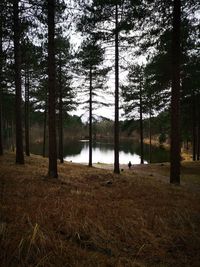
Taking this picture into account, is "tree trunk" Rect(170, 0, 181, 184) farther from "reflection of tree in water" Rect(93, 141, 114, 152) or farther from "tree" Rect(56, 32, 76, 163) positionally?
"reflection of tree in water" Rect(93, 141, 114, 152)

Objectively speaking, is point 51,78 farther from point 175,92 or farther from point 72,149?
point 72,149

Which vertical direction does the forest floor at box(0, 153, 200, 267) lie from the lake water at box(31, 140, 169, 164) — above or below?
above

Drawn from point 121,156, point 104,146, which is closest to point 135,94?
point 121,156

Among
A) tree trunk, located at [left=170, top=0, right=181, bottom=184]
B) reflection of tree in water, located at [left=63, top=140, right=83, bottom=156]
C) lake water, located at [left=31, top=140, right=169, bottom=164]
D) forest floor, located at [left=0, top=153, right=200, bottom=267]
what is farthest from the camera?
reflection of tree in water, located at [left=63, top=140, right=83, bottom=156]

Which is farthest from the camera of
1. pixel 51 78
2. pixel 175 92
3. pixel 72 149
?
pixel 72 149

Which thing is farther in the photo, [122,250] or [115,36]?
[115,36]

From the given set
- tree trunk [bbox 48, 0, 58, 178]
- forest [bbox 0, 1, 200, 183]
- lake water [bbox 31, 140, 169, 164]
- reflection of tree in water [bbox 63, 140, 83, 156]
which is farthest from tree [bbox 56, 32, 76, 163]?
reflection of tree in water [bbox 63, 140, 83, 156]

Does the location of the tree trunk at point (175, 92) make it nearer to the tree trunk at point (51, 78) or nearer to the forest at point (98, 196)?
the forest at point (98, 196)

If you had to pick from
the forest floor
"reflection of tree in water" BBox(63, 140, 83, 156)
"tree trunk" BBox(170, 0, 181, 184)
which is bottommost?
"reflection of tree in water" BBox(63, 140, 83, 156)

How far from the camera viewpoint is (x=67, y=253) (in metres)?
3.51

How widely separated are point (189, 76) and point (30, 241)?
1842 centimetres

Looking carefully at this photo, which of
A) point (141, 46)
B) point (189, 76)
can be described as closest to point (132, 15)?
point (141, 46)

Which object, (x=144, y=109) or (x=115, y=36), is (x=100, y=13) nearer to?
(x=115, y=36)

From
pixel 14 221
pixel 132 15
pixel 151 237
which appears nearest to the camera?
pixel 14 221
